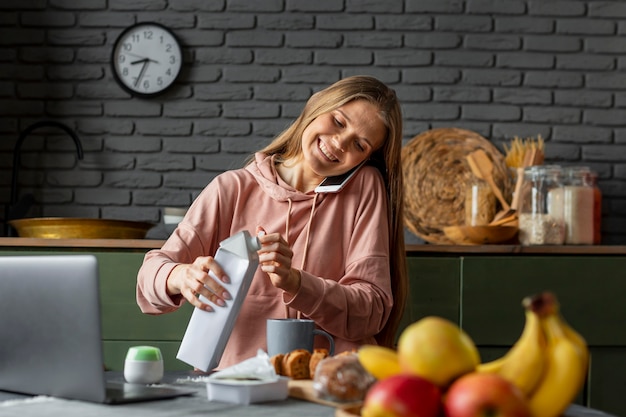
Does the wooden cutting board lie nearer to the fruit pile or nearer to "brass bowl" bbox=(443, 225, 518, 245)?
the fruit pile

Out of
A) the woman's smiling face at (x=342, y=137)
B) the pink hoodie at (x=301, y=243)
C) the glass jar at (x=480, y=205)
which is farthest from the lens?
the glass jar at (x=480, y=205)

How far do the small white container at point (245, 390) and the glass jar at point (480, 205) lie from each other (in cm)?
192

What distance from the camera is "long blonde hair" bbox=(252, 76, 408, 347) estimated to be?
2152 mm

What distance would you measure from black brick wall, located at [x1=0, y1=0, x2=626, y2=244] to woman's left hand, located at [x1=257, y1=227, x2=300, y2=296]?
1.65 metres

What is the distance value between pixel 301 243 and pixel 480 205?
1.16 meters

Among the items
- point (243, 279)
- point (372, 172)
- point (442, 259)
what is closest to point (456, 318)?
point (442, 259)

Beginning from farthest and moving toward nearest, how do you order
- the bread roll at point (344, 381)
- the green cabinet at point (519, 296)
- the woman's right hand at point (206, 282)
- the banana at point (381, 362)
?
the green cabinet at point (519, 296), the woman's right hand at point (206, 282), the bread roll at point (344, 381), the banana at point (381, 362)

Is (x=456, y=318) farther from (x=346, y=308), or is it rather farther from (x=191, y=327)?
(x=191, y=327)

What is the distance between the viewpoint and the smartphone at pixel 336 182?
2111 mm

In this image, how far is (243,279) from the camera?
151cm

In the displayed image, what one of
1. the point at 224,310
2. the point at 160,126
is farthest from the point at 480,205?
the point at 224,310

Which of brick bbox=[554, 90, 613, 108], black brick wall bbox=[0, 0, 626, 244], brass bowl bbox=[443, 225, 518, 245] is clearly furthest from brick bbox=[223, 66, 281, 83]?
brick bbox=[554, 90, 613, 108]

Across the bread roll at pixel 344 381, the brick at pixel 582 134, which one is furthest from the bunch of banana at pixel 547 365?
the brick at pixel 582 134

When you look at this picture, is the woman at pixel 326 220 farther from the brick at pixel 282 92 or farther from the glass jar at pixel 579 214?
the brick at pixel 282 92
